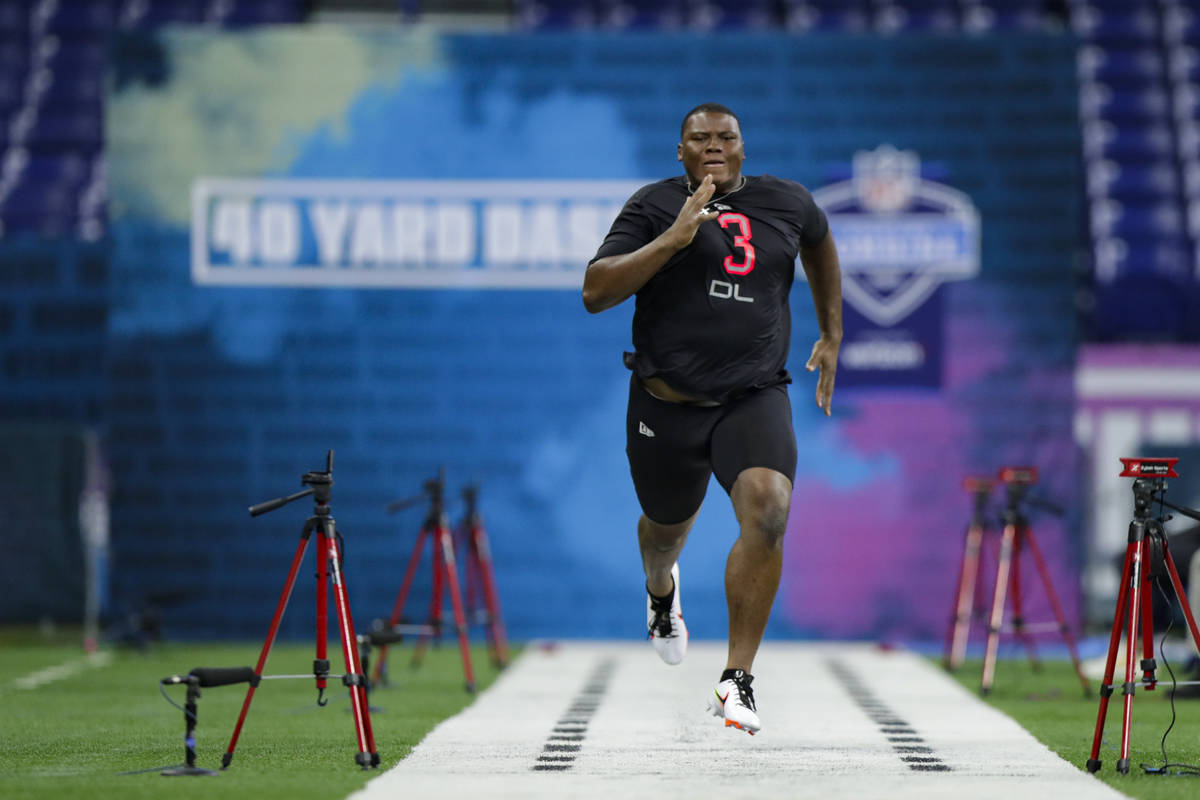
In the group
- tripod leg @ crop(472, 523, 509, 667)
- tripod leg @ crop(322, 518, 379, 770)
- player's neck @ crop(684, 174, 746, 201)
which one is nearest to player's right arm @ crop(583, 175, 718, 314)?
player's neck @ crop(684, 174, 746, 201)

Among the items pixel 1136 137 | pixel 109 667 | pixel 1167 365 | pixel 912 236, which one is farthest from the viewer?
pixel 1136 137

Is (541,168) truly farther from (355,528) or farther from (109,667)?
(109,667)

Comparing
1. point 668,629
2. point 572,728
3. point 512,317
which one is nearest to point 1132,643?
point 668,629

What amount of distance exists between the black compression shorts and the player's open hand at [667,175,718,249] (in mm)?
529

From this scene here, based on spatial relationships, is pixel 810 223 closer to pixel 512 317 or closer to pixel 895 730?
pixel 895 730

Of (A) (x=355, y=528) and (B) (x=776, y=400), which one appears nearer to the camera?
(B) (x=776, y=400)

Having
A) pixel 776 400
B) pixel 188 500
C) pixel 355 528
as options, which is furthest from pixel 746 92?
pixel 776 400

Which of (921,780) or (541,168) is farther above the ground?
(541,168)

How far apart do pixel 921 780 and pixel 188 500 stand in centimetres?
661

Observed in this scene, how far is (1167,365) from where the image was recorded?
1163 cm

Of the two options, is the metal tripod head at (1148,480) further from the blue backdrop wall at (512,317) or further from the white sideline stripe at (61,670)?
the blue backdrop wall at (512,317)

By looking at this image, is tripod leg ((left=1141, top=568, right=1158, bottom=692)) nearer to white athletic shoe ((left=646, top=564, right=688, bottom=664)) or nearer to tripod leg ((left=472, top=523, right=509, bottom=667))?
white athletic shoe ((left=646, top=564, right=688, bottom=664))

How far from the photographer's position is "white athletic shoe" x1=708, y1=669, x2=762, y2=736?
4301 millimetres

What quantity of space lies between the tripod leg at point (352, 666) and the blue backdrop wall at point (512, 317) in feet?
17.5
